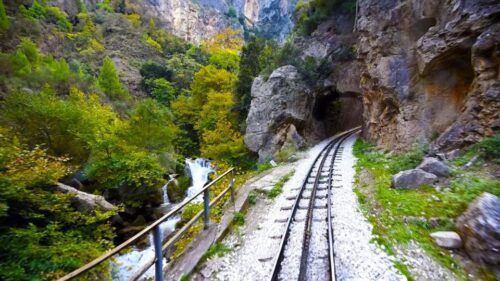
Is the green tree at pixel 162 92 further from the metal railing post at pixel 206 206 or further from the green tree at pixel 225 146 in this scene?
the metal railing post at pixel 206 206

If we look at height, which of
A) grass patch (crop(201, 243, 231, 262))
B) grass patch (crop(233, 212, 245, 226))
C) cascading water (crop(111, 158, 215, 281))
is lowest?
cascading water (crop(111, 158, 215, 281))

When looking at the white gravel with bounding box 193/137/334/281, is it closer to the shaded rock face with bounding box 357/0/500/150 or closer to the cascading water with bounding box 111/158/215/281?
the cascading water with bounding box 111/158/215/281

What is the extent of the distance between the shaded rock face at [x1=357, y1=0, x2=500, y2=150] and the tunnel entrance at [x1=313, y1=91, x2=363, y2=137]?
1021 cm

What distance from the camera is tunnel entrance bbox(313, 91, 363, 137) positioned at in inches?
1134

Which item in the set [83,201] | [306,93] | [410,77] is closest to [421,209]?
[410,77]

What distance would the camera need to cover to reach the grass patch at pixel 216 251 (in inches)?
199

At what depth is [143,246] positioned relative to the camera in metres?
11.4

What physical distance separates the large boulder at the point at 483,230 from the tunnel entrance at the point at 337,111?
22.8m

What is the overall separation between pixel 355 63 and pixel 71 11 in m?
65.8

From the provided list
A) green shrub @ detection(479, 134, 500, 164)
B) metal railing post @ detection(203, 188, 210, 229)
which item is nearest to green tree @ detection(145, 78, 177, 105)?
metal railing post @ detection(203, 188, 210, 229)

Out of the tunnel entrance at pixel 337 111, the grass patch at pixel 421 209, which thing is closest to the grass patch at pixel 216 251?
the grass patch at pixel 421 209

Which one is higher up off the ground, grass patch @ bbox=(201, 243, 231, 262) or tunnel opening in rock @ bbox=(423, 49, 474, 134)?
tunnel opening in rock @ bbox=(423, 49, 474, 134)

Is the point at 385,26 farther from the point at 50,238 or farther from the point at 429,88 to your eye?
the point at 50,238

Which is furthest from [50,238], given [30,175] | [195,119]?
[195,119]
